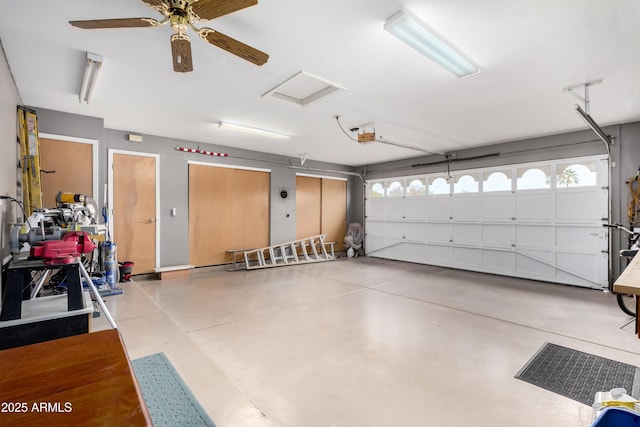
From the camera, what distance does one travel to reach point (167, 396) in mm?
2035

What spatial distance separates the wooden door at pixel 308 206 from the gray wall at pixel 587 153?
3.59 meters

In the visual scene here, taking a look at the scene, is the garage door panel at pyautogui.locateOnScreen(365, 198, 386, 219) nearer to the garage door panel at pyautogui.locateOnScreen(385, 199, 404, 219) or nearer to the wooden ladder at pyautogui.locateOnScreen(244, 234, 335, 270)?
the garage door panel at pyautogui.locateOnScreen(385, 199, 404, 219)

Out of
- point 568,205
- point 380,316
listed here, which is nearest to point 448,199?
point 568,205

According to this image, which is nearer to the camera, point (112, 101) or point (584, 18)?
point (584, 18)

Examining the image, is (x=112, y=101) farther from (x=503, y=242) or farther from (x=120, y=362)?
(x=503, y=242)

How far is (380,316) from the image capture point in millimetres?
3648

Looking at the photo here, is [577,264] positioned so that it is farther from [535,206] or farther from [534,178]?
[534,178]

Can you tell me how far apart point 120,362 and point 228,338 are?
104 inches

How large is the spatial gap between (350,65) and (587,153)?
4.87 m

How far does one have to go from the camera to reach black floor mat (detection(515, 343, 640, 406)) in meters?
2.17

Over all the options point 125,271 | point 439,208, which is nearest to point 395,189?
point 439,208

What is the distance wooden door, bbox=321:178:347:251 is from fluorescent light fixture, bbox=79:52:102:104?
5.81 m

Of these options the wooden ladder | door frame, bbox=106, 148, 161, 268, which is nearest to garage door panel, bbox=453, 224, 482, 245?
the wooden ladder

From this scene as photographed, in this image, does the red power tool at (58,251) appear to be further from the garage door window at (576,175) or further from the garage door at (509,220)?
the garage door window at (576,175)
